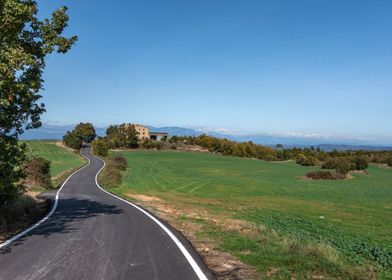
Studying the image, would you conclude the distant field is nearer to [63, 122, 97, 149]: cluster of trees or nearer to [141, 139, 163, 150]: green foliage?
[63, 122, 97, 149]: cluster of trees

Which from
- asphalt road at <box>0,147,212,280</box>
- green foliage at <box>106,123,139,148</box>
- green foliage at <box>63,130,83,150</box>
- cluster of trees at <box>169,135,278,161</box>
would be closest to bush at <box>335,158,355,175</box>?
cluster of trees at <box>169,135,278,161</box>

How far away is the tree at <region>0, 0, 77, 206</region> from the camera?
40.3 feet

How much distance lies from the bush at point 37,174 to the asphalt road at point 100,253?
75.1ft

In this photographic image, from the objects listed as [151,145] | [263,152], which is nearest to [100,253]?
[151,145]

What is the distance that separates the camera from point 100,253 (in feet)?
35.1

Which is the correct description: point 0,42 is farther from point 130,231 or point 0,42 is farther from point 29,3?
point 130,231

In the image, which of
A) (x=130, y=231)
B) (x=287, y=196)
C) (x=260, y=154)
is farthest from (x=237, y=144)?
(x=130, y=231)

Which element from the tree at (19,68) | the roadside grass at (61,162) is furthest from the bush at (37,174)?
the tree at (19,68)

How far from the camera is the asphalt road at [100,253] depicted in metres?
8.75

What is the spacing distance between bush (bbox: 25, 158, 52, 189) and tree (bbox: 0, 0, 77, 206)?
22233 millimetres

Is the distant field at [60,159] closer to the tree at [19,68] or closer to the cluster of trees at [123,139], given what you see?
the cluster of trees at [123,139]

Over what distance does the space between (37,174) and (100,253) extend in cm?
3014

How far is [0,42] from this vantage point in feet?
43.7

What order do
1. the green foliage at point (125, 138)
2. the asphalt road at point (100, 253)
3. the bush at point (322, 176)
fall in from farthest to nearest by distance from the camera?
the green foliage at point (125, 138) < the bush at point (322, 176) < the asphalt road at point (100, 253)
